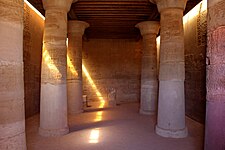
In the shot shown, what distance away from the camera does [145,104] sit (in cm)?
1052

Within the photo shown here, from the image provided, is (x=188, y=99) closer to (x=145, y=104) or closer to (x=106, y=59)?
(x=145, y=104)

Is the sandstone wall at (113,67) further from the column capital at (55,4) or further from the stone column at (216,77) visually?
the stone column at (216,77)

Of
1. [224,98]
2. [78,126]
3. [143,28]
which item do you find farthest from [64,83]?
[143,28]

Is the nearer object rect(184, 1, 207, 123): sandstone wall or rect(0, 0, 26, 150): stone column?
rect(0, 0, 26, 150): stone column

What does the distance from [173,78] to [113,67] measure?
958 centimetres

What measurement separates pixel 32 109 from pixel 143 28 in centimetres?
698

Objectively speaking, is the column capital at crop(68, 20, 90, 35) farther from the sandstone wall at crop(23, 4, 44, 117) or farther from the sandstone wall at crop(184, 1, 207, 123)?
the sandstone wall at crop(184, 1, 207, 123)

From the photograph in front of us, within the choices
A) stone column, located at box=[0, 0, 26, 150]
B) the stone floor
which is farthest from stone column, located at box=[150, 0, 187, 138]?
stone column, located at box=[0, 0, 26, 150]

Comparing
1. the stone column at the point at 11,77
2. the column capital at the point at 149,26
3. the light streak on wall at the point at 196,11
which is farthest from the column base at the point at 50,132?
the light streak on wall at the point at 196,11

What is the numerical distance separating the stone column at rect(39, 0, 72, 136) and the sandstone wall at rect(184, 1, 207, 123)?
575 centimetres

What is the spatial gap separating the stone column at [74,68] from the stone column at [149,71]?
3287 mm

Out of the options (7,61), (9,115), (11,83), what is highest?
(7,61)

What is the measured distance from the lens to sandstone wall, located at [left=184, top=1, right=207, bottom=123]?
8.44 meters

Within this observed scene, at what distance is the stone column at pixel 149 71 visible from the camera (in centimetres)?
1043
